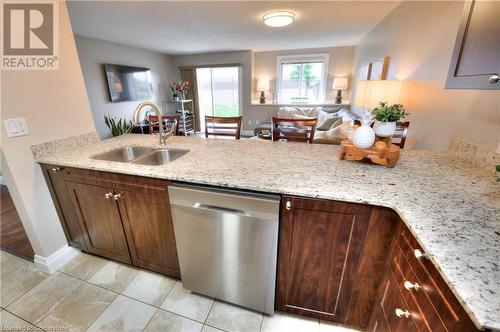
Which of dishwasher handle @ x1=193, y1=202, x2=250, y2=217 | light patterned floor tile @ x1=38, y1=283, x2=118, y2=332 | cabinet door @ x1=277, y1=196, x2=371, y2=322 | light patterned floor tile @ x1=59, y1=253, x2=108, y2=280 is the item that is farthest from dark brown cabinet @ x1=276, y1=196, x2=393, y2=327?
light patterned floor tile @ x1=59, y1=253, x2=108, y2=280

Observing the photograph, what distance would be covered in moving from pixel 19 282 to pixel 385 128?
109 inches

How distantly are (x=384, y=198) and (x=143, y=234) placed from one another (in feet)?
4.71

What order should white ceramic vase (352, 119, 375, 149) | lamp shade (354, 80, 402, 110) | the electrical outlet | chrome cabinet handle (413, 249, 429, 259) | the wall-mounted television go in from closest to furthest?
1. chrome cabinet handle (413, 249, 429, 259)
2. white ceramic vase (352, 119, 375, 149)
3. the electrical outlet
4. lamp shade (354, 80, 402, 110)
5. the wall-mounted television

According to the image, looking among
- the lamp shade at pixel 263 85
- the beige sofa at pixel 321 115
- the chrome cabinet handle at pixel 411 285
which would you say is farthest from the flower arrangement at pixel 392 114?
the lamp shade at pixel 263 85

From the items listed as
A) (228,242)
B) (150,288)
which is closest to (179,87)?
(150,288)

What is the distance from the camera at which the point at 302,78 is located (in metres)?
5.87

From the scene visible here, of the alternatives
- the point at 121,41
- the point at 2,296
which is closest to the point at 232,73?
the point at 121,41

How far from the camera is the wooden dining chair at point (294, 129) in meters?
2.03

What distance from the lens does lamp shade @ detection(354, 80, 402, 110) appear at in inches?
88.1

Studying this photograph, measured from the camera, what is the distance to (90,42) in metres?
4.07

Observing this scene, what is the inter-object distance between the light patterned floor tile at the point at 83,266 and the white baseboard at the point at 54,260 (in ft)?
0.13

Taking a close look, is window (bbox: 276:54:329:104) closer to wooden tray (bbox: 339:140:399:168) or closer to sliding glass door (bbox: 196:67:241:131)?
sliding glass door (bbox: 196:67:241:131)

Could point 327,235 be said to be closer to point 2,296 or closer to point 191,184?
point 191,184

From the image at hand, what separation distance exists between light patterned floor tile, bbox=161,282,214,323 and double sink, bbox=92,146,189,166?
982 millimetres
